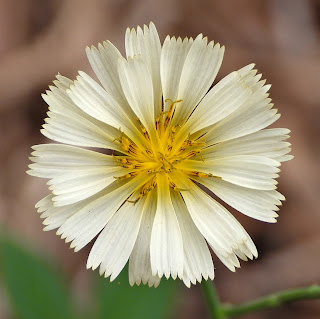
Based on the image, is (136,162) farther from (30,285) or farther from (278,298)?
(30,285)

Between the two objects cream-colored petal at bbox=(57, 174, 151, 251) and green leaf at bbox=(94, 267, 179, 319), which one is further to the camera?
green leaf at bbox=(94, 267, 179, 319)

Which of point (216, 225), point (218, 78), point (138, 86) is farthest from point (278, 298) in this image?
point (218, 78)

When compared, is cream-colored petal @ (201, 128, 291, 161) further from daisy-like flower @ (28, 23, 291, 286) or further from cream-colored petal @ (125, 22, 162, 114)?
cream-colored petal @ (125, 22, 162, 114)

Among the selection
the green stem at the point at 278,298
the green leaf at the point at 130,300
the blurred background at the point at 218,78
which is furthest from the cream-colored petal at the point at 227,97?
the blurred background at the point at 218,78

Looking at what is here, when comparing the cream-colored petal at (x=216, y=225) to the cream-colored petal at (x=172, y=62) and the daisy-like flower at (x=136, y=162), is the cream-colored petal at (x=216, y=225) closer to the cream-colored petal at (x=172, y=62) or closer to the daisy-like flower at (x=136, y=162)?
the daisy-like flower at (x=136, y=162)

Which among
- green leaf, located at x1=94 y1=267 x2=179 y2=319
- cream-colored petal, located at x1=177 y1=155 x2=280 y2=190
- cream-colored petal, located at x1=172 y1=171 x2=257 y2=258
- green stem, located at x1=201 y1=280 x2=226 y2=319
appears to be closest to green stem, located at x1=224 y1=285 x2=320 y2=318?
green stem, located at x1=201 y1=280 x2=226 y2=319

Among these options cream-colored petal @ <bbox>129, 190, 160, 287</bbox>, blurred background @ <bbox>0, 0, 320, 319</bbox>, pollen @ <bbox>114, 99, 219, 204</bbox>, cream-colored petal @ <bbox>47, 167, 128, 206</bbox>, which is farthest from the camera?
blurred background @ <bbox>0, 0, 320, 319</bbox>

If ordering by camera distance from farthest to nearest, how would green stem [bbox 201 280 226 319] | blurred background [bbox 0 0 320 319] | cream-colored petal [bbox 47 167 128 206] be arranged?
1. blurred background [bbox 0 0 320 319]
2. green stem [bbox 201 280 226 319]
3. cream-colored petal [bbox 47 167 128 206]
